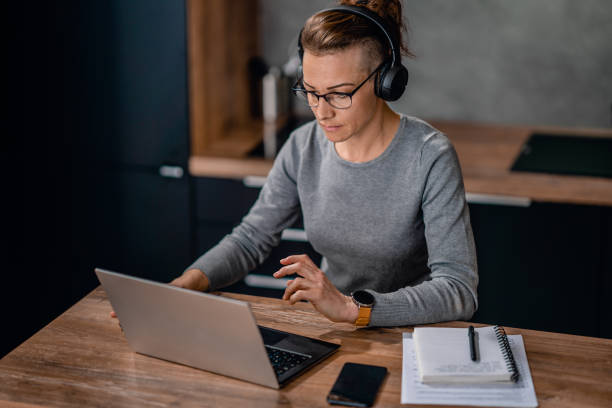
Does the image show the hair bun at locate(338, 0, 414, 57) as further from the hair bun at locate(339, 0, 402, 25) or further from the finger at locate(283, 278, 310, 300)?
the finger at locate(283, 278, 310, 300)

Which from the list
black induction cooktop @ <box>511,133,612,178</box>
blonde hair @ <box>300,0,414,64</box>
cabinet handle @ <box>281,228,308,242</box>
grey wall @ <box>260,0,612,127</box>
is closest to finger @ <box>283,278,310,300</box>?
blonde hair @ <box>300,0,414,64</box>

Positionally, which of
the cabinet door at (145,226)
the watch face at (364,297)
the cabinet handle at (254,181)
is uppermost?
the watch face at (364,297)

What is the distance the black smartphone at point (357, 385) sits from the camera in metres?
1.28

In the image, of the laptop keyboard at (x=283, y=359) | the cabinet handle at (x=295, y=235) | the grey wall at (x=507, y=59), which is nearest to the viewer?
the laptop keyboard at (x=283, y=359)

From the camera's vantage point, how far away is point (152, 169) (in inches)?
112

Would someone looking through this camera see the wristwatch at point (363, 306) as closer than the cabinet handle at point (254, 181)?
Yes

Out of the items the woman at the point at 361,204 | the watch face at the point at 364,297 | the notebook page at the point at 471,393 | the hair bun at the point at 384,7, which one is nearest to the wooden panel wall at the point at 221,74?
the woman at the point at 361,204

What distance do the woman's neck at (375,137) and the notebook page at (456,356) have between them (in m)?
0.52

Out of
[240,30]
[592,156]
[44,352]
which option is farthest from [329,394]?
[240,30]

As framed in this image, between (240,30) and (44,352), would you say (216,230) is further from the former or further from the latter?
(44,352)

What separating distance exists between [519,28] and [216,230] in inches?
55.6

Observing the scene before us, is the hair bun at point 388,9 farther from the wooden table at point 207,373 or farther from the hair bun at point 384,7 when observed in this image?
the wooden table at point 207,373

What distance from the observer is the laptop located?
126 centimetres

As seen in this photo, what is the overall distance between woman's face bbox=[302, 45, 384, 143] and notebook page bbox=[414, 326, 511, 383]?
0.49 metres
